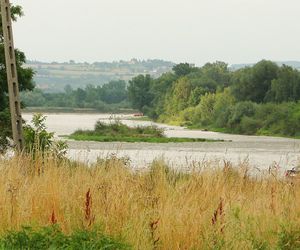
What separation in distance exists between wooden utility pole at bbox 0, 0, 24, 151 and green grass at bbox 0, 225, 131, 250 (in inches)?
217

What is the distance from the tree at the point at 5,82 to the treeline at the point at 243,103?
73.0 m

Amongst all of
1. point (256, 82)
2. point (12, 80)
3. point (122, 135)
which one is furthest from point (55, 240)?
point (256, 82)

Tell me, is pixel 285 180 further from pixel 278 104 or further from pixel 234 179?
pixel 278 104

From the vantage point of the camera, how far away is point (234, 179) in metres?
11.9

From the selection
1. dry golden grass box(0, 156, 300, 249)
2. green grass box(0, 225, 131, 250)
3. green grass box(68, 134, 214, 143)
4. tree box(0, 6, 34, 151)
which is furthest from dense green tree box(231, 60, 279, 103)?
green grass box(0, 225, 131, 250)

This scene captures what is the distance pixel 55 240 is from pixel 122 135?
8385 cm

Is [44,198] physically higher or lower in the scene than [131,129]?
higher

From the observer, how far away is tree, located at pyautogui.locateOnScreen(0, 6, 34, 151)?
2672 centimetres

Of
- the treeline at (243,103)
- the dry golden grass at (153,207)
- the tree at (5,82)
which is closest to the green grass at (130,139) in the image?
the treeline at (243,103)

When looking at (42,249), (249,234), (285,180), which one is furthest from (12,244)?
(285,180)

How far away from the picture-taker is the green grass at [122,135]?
83.7 meters

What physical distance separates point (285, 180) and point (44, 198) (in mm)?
3920

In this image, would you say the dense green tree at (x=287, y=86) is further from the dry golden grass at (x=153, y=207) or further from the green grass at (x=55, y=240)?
the green grass at (x=55, y=240)

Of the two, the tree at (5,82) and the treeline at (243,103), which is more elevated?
the tree at (5,82)
